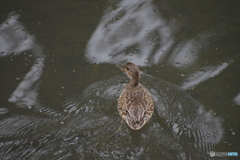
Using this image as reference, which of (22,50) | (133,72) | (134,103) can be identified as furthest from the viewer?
(22,50)

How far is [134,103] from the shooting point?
4109mm

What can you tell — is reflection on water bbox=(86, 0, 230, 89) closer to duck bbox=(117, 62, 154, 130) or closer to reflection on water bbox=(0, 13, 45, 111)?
duck bbox=(117, 62, 154, 130)

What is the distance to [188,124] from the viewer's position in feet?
13.3

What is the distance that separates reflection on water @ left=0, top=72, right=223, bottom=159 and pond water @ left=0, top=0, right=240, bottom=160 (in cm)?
2

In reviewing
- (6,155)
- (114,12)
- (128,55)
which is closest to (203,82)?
(128,55)

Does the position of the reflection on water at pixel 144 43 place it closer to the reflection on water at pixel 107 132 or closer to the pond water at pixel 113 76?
the pond water at pixel 113 76

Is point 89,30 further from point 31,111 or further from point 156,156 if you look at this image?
point 156,156

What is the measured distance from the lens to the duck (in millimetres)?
3895

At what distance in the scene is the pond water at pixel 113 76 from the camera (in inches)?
148

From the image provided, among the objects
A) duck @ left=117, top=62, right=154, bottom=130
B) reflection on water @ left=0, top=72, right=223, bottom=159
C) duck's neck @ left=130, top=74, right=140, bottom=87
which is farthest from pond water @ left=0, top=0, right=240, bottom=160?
duck's neck @ left=130, top=74, right=140, bottom=87

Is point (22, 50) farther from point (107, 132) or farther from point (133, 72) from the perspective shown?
point (107, 132)

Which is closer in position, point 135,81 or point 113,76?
point 135,81

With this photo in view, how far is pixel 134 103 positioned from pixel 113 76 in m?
1.02

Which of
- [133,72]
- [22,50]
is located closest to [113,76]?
[133,72]
